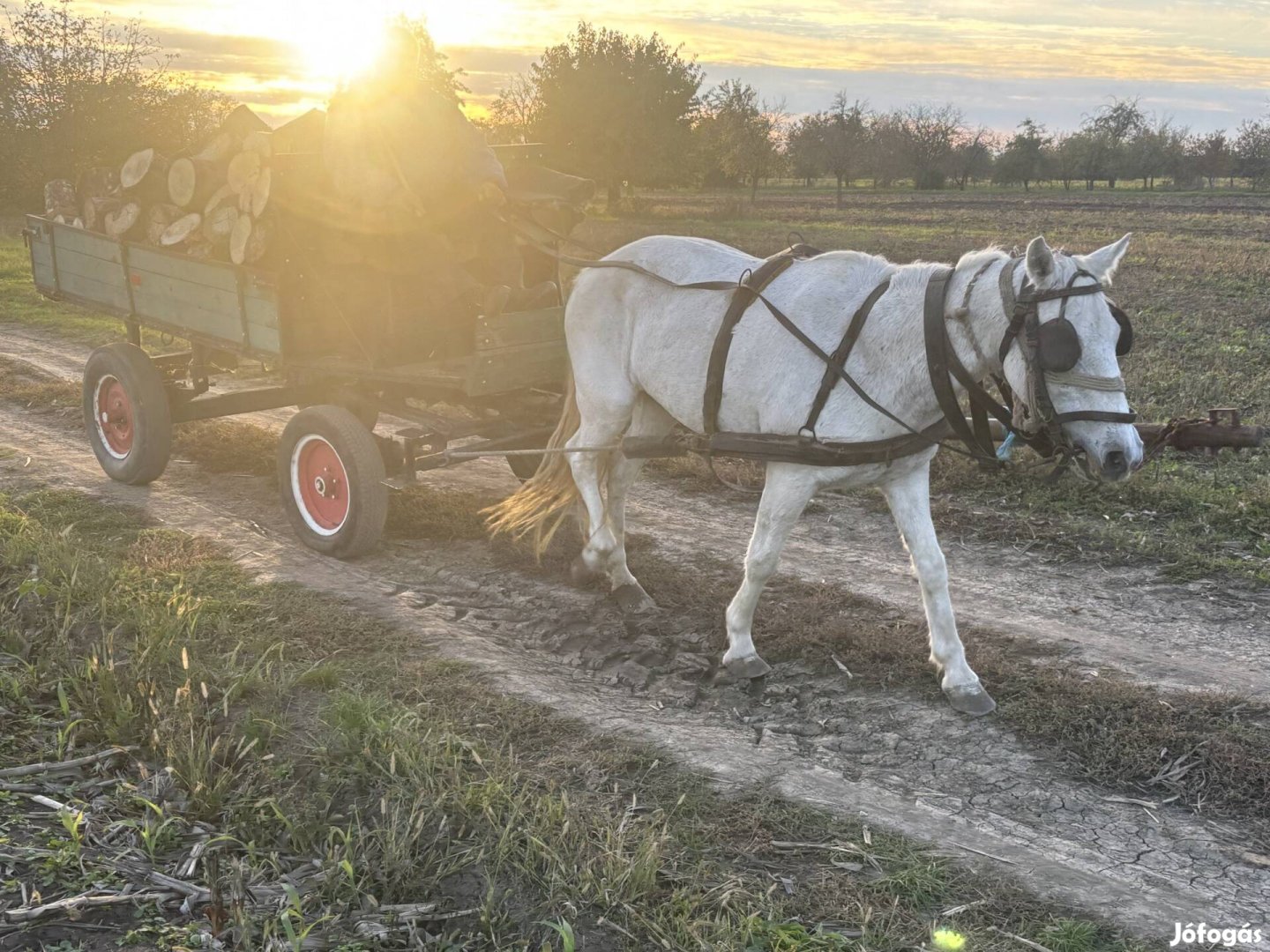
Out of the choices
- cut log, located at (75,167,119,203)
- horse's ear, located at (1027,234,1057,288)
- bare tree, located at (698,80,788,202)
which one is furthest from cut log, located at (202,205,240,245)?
bare tree, located at (698,80,788,202)

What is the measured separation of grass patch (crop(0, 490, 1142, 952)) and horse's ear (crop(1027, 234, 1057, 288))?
2047 millimetres

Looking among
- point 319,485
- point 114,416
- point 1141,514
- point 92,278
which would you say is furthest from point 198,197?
point 1141,514

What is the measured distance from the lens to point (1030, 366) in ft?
12.3

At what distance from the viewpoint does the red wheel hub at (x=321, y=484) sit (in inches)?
242

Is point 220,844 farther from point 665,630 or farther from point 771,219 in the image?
point 771,219

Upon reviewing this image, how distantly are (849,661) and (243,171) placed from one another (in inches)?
181

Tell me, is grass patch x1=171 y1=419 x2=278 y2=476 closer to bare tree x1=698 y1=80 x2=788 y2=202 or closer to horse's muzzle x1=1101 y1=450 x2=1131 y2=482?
horse's muzzle x1=1101 y1=450 x2=1131 y2=482

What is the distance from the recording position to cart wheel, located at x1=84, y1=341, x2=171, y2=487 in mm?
7027

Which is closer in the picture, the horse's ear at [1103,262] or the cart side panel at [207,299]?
the horse's ear at [1103,262]

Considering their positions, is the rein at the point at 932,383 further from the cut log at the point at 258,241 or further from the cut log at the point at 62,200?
the cut log at the point at 62,200

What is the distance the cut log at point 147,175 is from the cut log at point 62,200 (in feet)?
4.07

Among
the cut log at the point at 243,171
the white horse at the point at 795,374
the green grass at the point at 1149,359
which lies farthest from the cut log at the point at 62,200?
the white horse at the point at 795,374

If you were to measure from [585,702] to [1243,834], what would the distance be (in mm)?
2504

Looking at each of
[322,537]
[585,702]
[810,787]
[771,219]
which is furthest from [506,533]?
[771,219]
